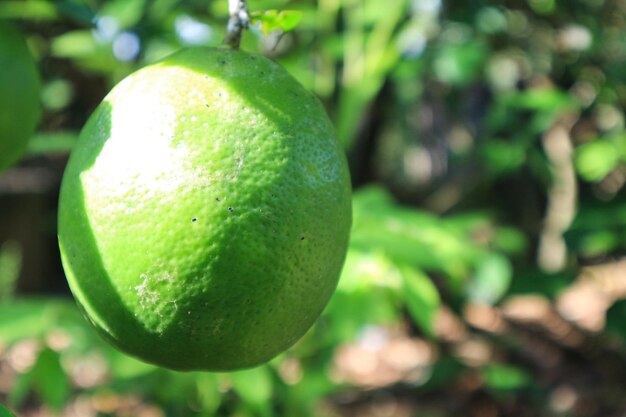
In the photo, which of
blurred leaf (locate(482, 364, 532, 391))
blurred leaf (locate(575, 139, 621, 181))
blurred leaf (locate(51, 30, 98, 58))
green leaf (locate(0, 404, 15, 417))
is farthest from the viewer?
blurred leaf (locate(482, 364, 532, 391))

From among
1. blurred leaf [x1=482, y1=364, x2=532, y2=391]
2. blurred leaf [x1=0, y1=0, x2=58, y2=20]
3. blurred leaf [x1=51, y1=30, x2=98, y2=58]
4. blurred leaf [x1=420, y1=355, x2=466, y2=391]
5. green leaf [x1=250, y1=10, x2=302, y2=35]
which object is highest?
green leaf [x1=250, y1=10, x2=302, y2=35]

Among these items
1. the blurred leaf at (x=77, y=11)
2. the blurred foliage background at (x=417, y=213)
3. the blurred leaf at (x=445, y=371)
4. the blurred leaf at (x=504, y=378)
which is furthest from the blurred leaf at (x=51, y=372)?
the blurred leaf at (x=445, y=371)

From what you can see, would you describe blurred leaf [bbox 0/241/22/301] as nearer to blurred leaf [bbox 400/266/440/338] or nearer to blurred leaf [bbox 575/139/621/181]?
blurred leaf [bbox 575/139/621/181]

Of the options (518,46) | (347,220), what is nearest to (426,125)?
(518,46)

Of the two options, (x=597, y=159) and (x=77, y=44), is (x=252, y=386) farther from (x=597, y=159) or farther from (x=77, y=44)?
(x=597, y=159)

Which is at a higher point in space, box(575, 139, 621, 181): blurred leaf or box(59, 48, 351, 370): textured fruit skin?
box(59, 48, 351, 370): textured fruit skin

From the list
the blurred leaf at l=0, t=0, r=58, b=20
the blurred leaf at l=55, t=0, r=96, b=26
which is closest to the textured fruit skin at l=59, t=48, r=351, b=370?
the blurred leaf at l=55, t=0, r=96, b=26

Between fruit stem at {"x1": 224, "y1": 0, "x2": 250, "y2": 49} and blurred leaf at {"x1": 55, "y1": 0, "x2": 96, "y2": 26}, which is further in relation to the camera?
blurred leaf at {"x1": 55, "y1": 0, "x2": 96, "y2": 26}
